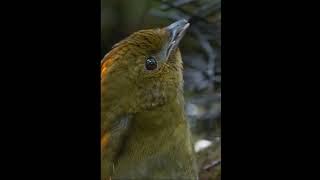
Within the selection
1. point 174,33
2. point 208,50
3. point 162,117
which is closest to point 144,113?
point 162,117

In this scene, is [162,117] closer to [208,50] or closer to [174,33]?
[174,33]

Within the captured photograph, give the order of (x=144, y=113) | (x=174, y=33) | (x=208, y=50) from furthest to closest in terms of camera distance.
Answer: (x=208, y=50) < (x=174, y=33) < (x=144, y=113)

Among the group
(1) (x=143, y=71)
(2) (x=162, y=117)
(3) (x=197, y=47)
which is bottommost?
(2) (x=162, y=117)

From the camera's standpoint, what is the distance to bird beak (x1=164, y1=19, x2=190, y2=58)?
2.34 metres

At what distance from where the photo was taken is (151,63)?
2287 mm

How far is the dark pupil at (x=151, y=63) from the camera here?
89.9 inches

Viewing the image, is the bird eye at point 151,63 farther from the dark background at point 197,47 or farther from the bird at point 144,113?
the dark background at point 197,47

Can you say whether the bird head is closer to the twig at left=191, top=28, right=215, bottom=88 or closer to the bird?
the bird

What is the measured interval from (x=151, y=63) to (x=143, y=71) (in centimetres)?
4

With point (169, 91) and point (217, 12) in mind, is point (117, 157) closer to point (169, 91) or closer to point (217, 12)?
point (169, 91)

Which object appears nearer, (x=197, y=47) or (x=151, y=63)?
(x=151, y=63)

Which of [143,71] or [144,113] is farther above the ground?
[143,71]

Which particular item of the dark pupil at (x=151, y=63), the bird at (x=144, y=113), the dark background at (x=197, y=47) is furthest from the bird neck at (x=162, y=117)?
the dark background at (x=197, y=47)
